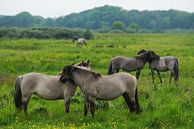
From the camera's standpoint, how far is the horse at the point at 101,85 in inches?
491

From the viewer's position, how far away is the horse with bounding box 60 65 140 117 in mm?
12477

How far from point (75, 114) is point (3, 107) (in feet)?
8.53

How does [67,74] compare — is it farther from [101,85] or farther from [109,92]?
[109,92]

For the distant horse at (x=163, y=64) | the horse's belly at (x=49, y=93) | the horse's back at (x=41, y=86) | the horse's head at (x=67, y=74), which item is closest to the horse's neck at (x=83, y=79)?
the horse's head at (x=67, y=74)

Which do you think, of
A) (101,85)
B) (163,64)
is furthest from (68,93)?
(163,64)

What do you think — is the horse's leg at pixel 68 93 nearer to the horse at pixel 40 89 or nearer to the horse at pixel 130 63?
the horse at pixel 40 89

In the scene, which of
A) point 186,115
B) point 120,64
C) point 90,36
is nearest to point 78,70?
point 186,115

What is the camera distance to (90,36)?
231 feet

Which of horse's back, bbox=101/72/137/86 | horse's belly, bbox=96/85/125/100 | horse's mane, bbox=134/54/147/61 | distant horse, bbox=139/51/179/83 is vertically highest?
horse's back, bbox=101/72/137/86

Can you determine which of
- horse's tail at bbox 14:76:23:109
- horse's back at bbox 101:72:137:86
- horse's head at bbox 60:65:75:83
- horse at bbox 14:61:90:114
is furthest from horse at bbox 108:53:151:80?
horse's tail at bbox 14:76:23:109

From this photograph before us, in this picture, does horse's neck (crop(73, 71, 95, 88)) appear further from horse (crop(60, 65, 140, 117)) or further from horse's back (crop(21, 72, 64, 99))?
horse's back (crop(21, 72, 64, 99))

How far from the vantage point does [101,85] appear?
41.2ft

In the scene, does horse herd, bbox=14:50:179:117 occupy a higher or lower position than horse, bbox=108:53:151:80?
higher

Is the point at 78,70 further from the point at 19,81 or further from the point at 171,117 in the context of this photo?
the point at 171,117
